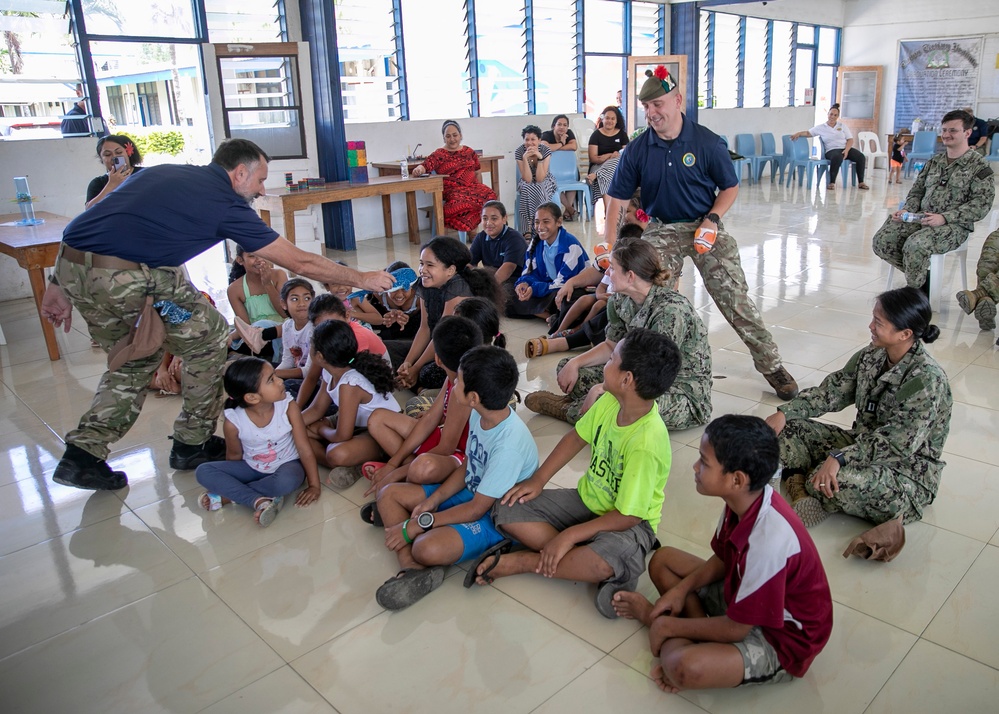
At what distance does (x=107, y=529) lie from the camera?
2797 millimetres

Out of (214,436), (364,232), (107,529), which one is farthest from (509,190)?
(107,529)

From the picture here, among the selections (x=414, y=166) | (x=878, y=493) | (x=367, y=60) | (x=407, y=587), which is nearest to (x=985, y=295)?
(x=878, y=493)

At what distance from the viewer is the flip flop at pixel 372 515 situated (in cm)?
267

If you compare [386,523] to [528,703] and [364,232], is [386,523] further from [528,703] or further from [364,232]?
[364,232]

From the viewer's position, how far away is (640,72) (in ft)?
39.1

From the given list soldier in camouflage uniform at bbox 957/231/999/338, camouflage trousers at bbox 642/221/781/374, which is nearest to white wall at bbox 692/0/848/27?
soldier in camouflage uniform at bbox 957/231/999/338

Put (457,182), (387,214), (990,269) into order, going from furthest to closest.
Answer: (387,214) < (457,182) < (990,269)

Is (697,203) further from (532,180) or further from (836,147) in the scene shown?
(836,147)

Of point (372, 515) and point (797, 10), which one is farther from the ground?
point (797, 10)

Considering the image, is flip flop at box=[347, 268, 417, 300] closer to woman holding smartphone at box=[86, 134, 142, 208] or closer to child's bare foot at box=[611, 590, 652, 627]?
woman holding smartphone at box=[86, 134, 142, 208]

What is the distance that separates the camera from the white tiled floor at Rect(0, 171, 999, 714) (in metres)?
1.90

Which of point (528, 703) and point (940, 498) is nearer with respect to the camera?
point (528, 703)

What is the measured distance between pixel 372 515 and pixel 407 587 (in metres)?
0.49

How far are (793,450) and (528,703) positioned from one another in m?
1.43
